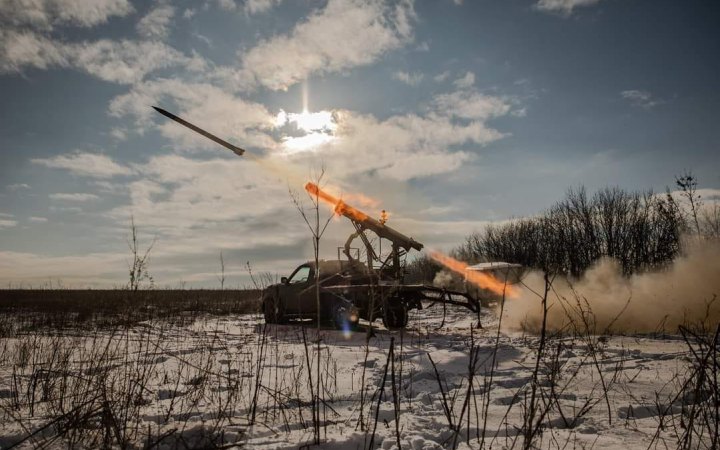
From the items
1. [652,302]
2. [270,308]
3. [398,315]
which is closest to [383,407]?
[398,315]

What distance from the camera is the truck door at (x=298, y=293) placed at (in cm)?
1180

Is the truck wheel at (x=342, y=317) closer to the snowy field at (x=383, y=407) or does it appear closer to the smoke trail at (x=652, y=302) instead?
the snowy field at (x=383, y=407)

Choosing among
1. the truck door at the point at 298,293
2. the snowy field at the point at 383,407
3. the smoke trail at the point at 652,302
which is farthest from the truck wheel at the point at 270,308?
the smoke trail at the point at 652,302

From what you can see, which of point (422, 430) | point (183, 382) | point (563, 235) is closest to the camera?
point (422, 430)

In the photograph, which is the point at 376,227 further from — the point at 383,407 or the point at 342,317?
the point at 383,407

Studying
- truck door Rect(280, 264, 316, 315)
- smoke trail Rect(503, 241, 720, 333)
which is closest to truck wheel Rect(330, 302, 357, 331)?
truck door Rect(280, 264, 316, 315)

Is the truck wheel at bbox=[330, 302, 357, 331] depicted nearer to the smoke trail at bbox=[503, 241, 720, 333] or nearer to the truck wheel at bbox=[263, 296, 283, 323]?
the truck wheel at bbox=[263, 296, 283, 323]

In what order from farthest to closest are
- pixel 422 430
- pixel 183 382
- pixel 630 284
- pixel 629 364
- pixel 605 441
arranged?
pixel 630 284 < pixel 629 364 < pixel 183 382 < pixel 422 430 < pixel 605 441

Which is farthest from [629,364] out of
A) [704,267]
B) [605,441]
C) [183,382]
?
[704,267]

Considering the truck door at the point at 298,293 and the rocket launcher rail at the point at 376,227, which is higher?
the rocket launcher rail at the point at 376,227

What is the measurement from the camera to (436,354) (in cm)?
673

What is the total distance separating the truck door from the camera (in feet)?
38.7

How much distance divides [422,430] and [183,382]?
115 inches

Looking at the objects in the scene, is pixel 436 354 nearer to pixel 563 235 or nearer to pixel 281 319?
pixel 281 319
